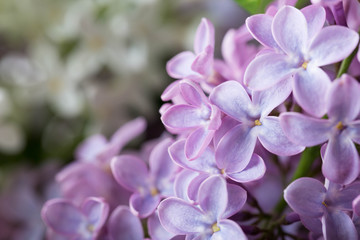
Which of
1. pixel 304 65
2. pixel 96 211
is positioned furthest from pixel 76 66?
pixel 304 65

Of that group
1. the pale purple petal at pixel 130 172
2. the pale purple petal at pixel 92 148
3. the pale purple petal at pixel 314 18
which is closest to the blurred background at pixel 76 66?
the pale purple petal at pixel 92 148

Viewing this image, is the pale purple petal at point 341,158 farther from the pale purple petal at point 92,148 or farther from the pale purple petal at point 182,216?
the pale purple petal at point 92,148

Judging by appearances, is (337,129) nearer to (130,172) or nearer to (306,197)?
(306,197)

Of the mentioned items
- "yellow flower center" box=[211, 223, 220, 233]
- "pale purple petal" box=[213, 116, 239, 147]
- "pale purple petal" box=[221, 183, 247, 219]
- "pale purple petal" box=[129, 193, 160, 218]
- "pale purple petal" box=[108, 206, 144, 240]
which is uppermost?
"pale purple petal" box=[213, 116, 239, 147]

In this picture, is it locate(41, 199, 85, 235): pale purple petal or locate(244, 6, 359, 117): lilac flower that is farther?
locate(41, 199, 85, 235): pale purple petal

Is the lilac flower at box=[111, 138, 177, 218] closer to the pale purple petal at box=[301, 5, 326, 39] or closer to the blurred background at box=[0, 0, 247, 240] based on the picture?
the pale purple petal at box=[301, 5, 326, 39]

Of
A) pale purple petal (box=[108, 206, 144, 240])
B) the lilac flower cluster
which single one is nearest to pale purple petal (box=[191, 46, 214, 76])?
the lilac flower cluster

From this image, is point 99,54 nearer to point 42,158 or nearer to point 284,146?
point 42,158
